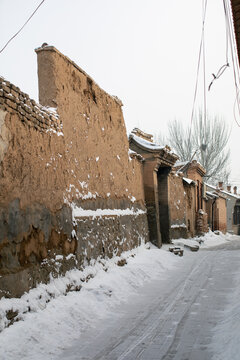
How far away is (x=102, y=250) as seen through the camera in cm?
854

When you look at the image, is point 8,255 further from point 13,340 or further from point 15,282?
point 13,340

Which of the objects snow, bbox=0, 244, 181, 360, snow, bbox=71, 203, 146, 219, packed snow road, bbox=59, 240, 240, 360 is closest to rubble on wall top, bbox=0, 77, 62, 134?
snow, bbox=71, 203, 146, 219

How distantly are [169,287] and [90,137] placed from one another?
12.3 feet

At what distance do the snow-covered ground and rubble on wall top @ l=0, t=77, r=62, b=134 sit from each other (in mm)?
2551

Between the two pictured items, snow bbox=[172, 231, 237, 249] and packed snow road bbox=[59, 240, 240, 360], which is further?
snow bbox=[172, 231, 237, 249]

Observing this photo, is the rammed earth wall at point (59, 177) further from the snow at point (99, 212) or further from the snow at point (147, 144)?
the snow at point (147, 144)

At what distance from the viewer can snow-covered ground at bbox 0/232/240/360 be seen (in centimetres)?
445

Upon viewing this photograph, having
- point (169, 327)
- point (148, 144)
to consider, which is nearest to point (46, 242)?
point (169, 327)

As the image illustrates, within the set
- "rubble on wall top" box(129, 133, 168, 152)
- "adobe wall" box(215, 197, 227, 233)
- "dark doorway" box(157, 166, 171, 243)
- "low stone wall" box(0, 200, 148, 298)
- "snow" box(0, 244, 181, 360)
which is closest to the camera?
"snow" box(0, 244, 181, 360)

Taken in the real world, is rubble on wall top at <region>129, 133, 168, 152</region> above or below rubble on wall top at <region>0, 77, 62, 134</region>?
above

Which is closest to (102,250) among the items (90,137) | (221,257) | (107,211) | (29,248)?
(107,211)

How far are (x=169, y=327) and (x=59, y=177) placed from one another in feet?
10.2

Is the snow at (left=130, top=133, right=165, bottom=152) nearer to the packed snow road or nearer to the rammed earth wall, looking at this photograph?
the rammed earth wall

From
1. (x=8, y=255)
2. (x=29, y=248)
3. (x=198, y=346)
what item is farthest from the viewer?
(x=29, y=248)
